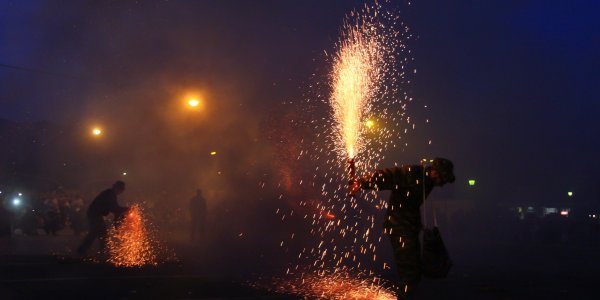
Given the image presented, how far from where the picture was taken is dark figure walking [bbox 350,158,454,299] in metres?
5.01

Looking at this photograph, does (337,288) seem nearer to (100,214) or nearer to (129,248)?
(100,214)

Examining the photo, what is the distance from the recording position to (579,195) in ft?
187

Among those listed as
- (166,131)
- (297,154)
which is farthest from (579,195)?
(166,131)

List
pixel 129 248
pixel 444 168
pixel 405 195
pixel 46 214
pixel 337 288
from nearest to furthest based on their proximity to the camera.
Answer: pixel 444 168 < pixel 405 195 < pixel 337 288 < pixel 129 248 < pixel 46 214

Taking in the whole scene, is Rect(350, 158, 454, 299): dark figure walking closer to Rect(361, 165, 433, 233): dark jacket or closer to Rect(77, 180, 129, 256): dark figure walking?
Rect(361, 165, 433, 233): dark jacket

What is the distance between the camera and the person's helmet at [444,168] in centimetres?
501

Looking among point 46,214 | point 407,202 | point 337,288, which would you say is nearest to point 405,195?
point 407,202

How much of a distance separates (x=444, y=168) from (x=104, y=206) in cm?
745

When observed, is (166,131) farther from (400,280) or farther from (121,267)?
(400,280)

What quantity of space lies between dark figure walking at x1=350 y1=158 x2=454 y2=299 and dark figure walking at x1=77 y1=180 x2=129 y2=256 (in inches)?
258

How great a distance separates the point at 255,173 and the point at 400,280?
71.7ft

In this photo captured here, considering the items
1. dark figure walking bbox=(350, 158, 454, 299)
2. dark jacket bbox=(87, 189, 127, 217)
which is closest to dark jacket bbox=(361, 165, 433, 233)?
dark figure walking bbox=(350, 158, 454, 299)

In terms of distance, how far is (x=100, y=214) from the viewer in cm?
1034

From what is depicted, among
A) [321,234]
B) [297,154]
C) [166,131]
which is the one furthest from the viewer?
[166,131]
